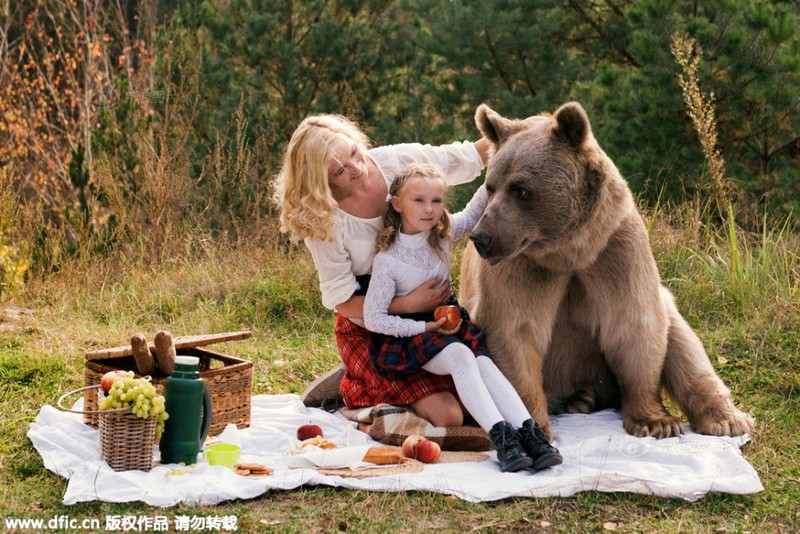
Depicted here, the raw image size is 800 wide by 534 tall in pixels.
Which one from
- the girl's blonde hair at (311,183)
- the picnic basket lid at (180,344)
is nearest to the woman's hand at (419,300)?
the girl's blonde hair at (311,183)

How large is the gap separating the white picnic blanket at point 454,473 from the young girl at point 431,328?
0.56ft

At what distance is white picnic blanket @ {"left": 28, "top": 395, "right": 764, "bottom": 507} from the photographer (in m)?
3.24

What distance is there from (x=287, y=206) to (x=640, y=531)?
2.08 metres

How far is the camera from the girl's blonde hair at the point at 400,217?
3.97 metres

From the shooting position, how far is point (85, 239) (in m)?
7.72

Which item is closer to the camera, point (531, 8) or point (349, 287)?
point (349, 287)

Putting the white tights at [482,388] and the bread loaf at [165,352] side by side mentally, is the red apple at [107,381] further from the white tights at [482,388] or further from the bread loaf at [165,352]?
the white tights at [482,388]

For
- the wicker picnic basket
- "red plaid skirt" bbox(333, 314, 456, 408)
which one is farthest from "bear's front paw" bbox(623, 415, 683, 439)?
the wicker picnic basket

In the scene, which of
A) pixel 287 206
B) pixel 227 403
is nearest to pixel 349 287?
pixel 287 206

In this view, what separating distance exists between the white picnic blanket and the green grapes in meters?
0.23

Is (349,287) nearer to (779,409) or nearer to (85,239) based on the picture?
(779,409)

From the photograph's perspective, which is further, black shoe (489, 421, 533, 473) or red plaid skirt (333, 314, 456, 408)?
red plaid skirt (333, 314, 456, 408)

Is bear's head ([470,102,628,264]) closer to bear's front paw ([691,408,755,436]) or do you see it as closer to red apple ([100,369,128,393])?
bear's front paw ([691,408,755,436])

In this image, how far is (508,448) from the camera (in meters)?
3.52
